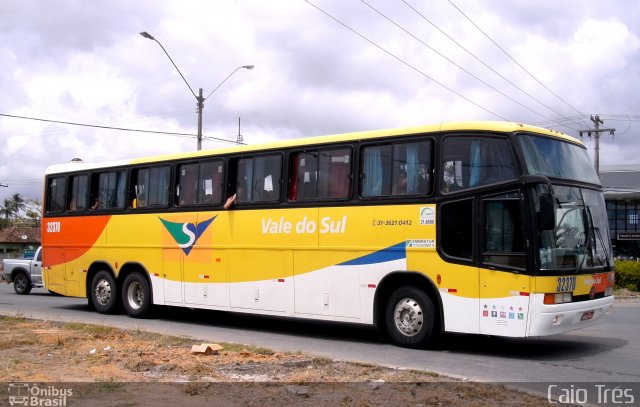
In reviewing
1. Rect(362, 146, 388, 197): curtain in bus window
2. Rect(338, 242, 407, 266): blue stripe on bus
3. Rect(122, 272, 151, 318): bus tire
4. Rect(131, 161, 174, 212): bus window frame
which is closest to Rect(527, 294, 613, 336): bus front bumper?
Rect(338, 242, 407, 266): blue stripe on bus

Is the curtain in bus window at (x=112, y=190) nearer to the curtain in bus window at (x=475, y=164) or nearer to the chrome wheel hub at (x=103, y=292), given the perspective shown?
the chrome wheel hub at (x=103, y=292)

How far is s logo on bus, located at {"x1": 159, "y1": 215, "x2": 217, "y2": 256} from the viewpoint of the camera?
14.2 metres

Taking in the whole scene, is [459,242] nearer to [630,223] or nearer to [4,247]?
[630,223]

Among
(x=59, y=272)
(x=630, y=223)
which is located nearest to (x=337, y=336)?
(x=59, y=272)

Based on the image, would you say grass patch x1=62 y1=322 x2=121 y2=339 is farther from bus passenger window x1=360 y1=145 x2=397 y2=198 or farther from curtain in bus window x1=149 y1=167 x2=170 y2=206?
bus passenger window x1=360 y1=145 x2=397 y2=198

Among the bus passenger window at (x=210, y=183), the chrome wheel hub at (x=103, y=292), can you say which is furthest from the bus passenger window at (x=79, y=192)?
the bus passenger window at (x=210, y=183)

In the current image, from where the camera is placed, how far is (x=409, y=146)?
11.3m

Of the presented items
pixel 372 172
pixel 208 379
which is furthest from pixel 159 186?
pixel 208 379

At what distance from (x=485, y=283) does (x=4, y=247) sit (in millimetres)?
61720

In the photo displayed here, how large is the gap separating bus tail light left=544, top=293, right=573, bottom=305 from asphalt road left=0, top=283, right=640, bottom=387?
0.89 meters

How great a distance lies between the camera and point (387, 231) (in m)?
11.4

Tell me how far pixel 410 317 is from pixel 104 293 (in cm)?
854

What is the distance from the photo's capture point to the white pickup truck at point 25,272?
25.2 meters

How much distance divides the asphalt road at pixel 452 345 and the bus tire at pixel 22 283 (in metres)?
8.44
